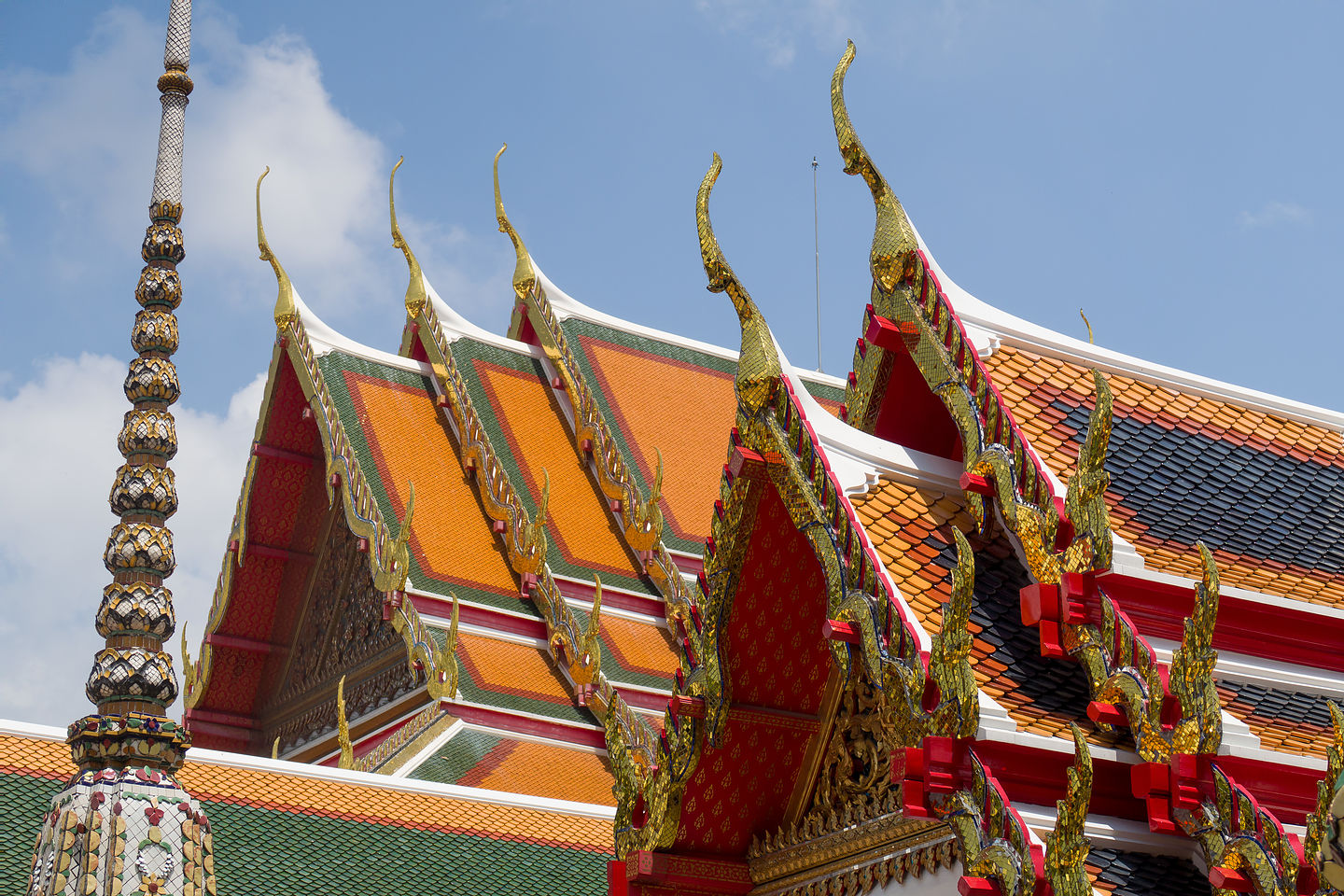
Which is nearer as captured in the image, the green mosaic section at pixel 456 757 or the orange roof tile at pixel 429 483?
the green mosaic section at pixel 456 757

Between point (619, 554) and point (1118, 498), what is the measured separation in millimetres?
8170

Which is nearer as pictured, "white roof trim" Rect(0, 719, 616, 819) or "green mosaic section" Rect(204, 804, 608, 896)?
"green mosaic section" Rect(204, 804, 608, 896)

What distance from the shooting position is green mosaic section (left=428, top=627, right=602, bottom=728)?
11164mm

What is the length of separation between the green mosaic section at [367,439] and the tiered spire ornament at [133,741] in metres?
7.15

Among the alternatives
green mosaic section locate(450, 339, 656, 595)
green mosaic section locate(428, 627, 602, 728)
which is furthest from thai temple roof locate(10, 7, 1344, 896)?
green mosaic section locate(450, 339, 656, 595)

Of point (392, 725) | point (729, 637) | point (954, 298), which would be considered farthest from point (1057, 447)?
point (392, 725)

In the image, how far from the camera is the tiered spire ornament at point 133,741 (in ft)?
13.7

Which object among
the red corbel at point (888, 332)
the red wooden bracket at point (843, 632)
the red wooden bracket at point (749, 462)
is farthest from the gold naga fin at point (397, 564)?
the red wooden bracket at point (843, 632)

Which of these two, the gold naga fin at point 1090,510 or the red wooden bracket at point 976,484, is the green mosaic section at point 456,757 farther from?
the gold naga fin at point 1090,510

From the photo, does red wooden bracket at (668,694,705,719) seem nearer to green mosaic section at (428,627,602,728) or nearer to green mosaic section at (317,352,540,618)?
green mosaic section at (428,627,602,728)

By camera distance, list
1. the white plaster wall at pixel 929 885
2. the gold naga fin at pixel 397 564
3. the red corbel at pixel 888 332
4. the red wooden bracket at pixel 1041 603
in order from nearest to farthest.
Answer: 1. the red wooden bracket at pixel 1041 603
2. the white plaster wall at pixel 929 885
3. the red corbel at pixel 888 332
4. the gold naga fin at pixel 397 564

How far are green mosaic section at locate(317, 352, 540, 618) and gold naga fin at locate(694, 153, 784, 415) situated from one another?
6819 millimetres

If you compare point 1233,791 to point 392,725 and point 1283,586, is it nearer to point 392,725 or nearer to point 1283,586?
point 1283,586

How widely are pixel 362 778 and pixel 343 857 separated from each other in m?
0.76
